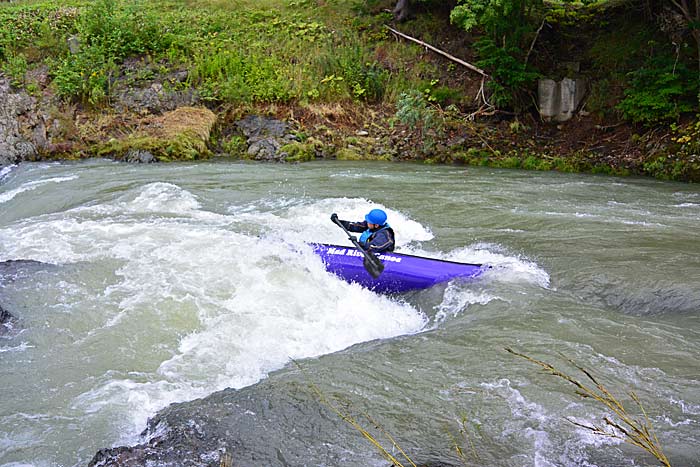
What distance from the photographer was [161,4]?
20594mm

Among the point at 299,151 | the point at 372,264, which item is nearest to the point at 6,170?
the point at 299,151

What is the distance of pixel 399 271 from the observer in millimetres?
6395

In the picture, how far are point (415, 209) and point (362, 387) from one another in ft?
17.5

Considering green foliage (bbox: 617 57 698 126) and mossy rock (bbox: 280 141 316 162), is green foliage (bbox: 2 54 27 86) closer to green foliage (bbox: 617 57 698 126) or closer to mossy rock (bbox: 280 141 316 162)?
mossy rock (bbox: 280 141 316 162)

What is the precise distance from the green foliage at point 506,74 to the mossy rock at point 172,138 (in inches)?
266

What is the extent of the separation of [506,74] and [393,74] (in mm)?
3597

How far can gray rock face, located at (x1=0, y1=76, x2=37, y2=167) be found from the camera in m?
14.1

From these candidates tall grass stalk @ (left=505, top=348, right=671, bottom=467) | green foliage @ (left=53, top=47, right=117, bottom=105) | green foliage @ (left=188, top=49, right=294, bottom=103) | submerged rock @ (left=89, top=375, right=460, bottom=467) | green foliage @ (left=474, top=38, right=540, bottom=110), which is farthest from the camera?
green foliage @ (left=188, top=49, right=294, bottom=103)

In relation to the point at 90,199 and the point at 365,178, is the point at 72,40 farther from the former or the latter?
the point at 365,178

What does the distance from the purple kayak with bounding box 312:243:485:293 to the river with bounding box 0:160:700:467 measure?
14 centimetres

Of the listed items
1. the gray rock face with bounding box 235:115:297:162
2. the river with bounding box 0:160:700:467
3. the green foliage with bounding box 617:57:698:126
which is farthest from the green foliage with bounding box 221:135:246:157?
the green foliage with bounding box 617:57:698:126

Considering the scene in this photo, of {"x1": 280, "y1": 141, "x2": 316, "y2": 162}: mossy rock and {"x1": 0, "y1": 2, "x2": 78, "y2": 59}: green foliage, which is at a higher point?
{"x1": 0, "y1": 2, "x2": 78, "y2": 59}: green foliage

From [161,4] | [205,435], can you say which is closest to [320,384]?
[205,435]

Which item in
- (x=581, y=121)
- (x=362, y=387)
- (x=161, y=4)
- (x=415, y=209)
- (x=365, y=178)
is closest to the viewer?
(x=362, y=387)
